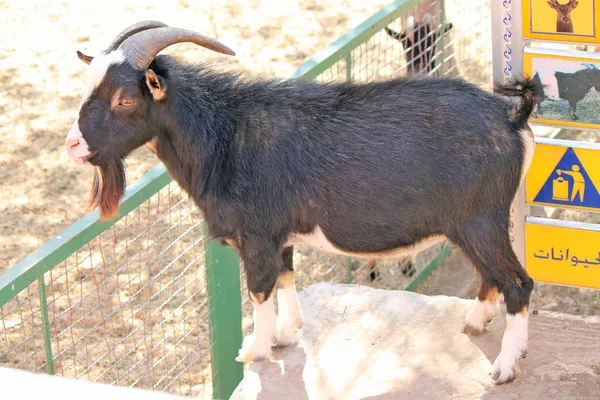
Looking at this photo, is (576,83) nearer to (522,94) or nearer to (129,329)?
(522,94)

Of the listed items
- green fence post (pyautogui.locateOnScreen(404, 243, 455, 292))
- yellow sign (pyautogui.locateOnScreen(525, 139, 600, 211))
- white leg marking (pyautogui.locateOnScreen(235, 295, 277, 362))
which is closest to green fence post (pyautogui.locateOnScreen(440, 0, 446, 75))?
green fence post (pyautogui.locateOnScreen(404, 243, 455, 292))

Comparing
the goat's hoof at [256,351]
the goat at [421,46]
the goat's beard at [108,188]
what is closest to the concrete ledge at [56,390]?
the goat's beard at [108,188]

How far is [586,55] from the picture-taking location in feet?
16.3

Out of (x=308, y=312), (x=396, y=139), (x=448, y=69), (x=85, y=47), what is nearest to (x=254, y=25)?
(x=85, y=47)

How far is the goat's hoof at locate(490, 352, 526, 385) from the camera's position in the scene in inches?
185

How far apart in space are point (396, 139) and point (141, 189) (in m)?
1.26

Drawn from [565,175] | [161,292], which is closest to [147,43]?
[565,175]

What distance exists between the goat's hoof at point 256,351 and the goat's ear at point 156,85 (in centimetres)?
137

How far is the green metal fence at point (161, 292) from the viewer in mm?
4637

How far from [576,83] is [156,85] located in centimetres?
221

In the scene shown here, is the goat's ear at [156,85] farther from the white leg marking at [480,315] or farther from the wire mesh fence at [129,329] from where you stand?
the white leg marking at [480,315]

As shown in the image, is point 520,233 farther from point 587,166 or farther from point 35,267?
point 35,267

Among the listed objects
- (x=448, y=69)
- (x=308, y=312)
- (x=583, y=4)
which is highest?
(x=583, y=4)

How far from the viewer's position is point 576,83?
5.04 m
